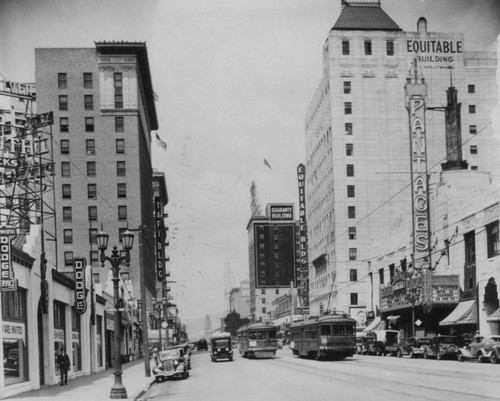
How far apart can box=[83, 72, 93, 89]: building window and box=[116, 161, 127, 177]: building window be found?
10.6m

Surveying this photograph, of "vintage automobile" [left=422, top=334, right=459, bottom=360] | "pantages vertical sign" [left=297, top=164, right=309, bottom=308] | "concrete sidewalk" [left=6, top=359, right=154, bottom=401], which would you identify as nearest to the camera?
"concrete sidewalk" [left=6, top=359, right=154, bottom=401]

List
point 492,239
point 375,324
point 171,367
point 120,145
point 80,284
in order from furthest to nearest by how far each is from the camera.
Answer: point 120,145 < point 375,324 < point 492,239 < point 80,284 < point 171,367

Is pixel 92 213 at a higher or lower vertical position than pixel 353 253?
higher

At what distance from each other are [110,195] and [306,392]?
77.3 m

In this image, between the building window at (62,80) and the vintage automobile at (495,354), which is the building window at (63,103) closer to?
the building window at (62,80)

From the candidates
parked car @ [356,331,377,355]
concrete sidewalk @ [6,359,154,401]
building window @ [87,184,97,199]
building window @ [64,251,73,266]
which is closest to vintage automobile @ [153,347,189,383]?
concrete sidewalk @ [6,359,154,401]

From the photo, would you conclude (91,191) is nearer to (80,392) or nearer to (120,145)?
(120,145)

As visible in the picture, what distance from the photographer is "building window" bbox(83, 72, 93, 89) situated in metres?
95.5

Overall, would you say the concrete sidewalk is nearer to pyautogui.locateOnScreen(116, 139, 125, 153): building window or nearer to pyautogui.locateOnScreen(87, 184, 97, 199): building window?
pyautogui.locateOnScreen(87, 184, 97, 199): building window

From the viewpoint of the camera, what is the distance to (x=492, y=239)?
48.8 m

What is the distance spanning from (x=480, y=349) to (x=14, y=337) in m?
25.4

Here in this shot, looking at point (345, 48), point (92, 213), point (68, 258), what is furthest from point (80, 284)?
point (345, 48)

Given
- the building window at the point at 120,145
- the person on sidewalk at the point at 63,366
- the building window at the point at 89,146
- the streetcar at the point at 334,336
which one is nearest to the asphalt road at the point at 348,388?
the person on sidewalk at the point at 63,366

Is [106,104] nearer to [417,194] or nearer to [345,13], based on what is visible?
[345,13]
